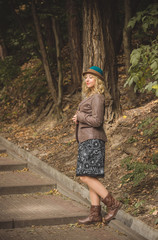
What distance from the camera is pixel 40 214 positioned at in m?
5.94

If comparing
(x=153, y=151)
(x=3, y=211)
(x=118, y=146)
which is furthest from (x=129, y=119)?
(x=3, y=211)

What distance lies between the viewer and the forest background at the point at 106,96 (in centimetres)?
614

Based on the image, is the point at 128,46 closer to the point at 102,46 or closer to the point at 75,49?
the point at 102,46

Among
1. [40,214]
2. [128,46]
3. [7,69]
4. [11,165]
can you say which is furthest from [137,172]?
[7,69]

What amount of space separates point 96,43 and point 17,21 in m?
5.66

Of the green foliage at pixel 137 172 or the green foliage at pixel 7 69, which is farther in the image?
the green foliage at pixel 7 69

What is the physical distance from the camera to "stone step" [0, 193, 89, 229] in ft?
18.5

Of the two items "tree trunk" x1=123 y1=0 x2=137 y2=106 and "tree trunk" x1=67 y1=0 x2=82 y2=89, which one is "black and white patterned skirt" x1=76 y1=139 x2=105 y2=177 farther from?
"tree trunk" x1=67 y1=0 x2=82 y2=89

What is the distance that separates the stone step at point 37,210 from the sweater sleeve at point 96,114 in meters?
1.51

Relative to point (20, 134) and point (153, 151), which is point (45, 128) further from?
point (153, 151)

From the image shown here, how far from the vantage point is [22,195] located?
7.25 meters

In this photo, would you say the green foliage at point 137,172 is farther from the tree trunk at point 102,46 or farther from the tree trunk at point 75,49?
the tree trunk at point 75,49

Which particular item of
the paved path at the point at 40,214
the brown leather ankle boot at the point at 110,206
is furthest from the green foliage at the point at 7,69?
the brown leather ankle boot at the point at 110,206

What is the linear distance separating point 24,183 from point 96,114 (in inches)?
111
